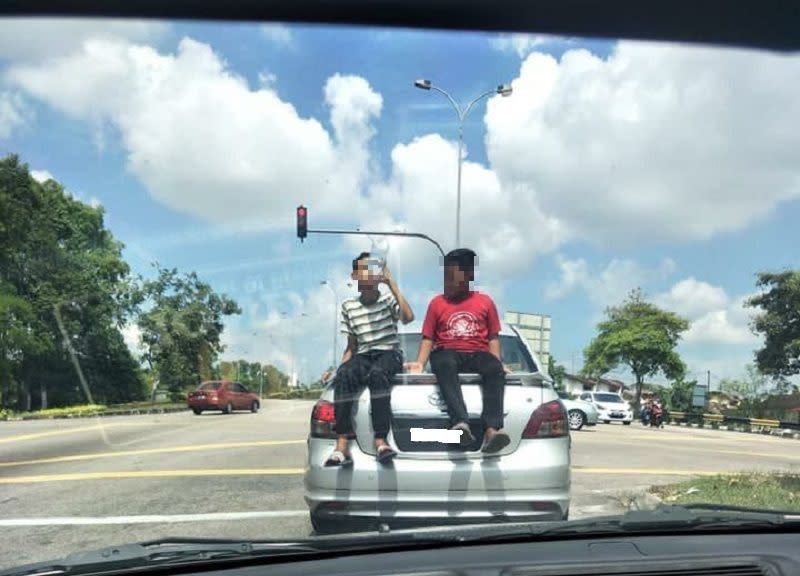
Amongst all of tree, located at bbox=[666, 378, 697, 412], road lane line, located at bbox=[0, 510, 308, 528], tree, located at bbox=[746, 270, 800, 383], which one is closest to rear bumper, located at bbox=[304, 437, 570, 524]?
road lane line, located at bbox=[0, 510, 308, 528]

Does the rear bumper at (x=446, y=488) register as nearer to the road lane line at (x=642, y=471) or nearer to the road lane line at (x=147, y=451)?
the road lane line at (x=642, y=471)

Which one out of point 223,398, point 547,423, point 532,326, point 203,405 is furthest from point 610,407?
point 547,423

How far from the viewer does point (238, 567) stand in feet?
9.21

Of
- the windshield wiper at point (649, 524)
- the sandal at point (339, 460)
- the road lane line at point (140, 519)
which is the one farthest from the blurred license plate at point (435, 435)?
the road lane line at point (140, 519)

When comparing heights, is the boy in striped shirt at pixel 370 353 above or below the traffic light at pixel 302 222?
below

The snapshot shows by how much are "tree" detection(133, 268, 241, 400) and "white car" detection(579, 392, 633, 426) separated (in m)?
22.6

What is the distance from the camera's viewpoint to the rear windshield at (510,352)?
590cm

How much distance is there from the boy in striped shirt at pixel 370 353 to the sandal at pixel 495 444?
0.54m

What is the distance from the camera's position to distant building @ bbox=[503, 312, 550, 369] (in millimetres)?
5845

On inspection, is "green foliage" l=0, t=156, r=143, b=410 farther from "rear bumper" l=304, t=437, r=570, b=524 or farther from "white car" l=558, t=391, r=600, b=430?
"white car" l=558, t=391, r=600, b=430

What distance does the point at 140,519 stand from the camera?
6.48 metres

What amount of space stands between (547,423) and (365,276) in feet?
4.83

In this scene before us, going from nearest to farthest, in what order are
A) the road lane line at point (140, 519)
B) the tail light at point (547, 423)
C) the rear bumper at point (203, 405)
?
the tail light at point (547, 423) → the road lane line at point (140, 519) → the rear bumper at point (203, 405)

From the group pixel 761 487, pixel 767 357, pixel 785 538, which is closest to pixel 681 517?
pixel 785 538
